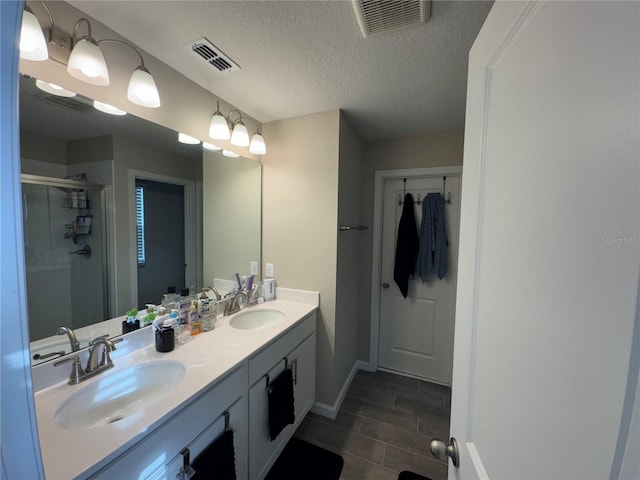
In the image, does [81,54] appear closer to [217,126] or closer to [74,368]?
[217,126]

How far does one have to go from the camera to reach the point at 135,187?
1298mm

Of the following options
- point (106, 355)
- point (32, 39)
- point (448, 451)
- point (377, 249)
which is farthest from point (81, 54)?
point (377, 249)

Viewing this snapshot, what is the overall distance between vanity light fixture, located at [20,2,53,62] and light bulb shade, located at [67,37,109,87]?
76 millimetres

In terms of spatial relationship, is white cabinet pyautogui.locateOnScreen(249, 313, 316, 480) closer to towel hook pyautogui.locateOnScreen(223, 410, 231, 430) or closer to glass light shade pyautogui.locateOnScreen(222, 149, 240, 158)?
towel hook pyautogui.locateOnScreen(223, 410, 231, 430)

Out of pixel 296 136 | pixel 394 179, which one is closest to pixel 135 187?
pixel 296 136

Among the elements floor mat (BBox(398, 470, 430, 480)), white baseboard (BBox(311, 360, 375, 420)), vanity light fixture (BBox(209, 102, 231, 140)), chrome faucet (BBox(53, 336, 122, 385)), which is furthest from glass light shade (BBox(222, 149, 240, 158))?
floor mat (BBox(398, 470, 430, 480))

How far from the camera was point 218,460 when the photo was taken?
1.00m

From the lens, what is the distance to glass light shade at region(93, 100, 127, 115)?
1.10 m

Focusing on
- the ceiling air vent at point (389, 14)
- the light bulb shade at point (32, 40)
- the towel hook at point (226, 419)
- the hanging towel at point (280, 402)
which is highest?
the ceiling air vent at point (389, 14)

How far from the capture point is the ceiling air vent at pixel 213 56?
3.93ft

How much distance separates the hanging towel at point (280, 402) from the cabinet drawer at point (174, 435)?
0.31 m

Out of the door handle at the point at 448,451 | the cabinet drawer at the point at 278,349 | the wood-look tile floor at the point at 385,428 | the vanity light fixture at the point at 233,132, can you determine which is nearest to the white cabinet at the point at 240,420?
the cabinet drawer at the point at 278,349

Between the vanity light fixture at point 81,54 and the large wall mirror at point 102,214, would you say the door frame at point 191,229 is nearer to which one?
the large wall mirror at point 102,214

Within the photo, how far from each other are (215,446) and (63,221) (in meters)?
1.10
